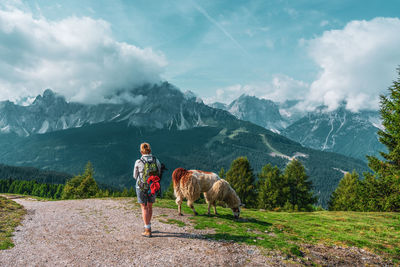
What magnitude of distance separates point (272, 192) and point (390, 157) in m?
29.6

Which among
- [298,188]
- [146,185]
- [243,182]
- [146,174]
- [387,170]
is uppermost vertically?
[387,170]

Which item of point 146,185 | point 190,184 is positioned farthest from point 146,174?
point 190,184

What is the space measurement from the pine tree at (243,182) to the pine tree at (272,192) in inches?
73.1

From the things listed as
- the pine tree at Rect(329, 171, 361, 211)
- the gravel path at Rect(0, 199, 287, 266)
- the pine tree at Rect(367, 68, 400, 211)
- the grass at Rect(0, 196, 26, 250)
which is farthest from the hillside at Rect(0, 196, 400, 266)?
the pine tree at Rect(329, 171, 361, 211)

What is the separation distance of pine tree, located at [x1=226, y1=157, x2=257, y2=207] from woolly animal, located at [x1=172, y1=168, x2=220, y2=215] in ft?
107

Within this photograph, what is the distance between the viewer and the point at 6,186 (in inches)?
5251

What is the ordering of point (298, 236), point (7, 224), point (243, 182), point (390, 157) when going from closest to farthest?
1. point (7, 224)
2. point (298, 236)
3. point (390, 157)
4. point (243, 182)

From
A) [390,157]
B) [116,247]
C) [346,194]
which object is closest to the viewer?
[116,247]

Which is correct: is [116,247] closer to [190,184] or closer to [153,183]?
[153,183]

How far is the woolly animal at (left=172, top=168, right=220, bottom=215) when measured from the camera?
15.8m

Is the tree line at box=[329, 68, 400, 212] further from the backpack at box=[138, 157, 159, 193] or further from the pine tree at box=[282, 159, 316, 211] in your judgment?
the pine tree at box=[282, 159, 316, 211]

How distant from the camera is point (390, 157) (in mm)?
21609

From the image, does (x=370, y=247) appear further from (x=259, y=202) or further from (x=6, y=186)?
(x=6, y=186)

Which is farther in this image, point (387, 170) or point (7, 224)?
point (387, 170)
